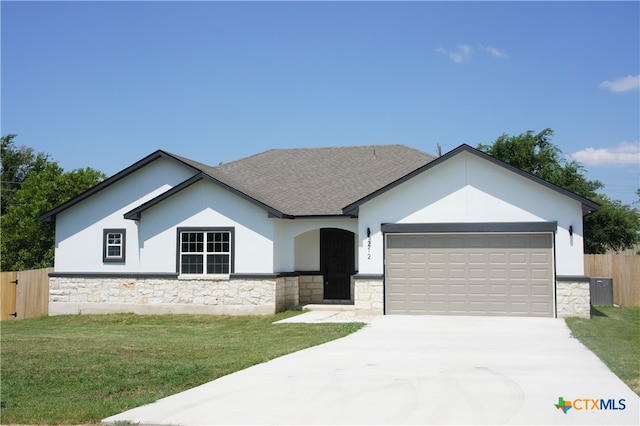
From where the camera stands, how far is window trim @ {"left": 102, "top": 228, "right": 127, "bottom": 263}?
22.6 m

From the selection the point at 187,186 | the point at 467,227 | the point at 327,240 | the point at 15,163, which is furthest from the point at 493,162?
the point at 15,163

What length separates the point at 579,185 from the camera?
35.8 metres

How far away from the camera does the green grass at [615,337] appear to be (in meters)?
10.9

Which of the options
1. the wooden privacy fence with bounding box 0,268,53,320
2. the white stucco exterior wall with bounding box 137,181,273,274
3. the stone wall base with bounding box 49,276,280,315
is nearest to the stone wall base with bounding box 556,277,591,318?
the stone wall base with bounding box 49,276,280,315

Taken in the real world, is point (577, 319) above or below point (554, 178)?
below

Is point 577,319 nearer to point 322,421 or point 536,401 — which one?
point 536,401

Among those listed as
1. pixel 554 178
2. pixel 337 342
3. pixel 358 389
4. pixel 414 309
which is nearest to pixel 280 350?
pixel 337 342

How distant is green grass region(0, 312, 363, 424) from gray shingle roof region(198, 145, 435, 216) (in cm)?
446

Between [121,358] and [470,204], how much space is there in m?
11.3

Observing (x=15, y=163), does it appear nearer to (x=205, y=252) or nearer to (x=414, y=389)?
(x=205, y=252)

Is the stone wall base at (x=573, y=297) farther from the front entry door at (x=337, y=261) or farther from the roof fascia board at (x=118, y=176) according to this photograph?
the roof fascia board at (x=118, y=176)

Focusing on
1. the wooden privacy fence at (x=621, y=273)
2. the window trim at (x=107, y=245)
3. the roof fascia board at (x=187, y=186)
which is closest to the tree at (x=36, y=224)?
the window trim at (x=107, y=245)

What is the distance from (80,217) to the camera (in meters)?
23.2

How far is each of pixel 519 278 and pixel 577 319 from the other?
75.4 inches
